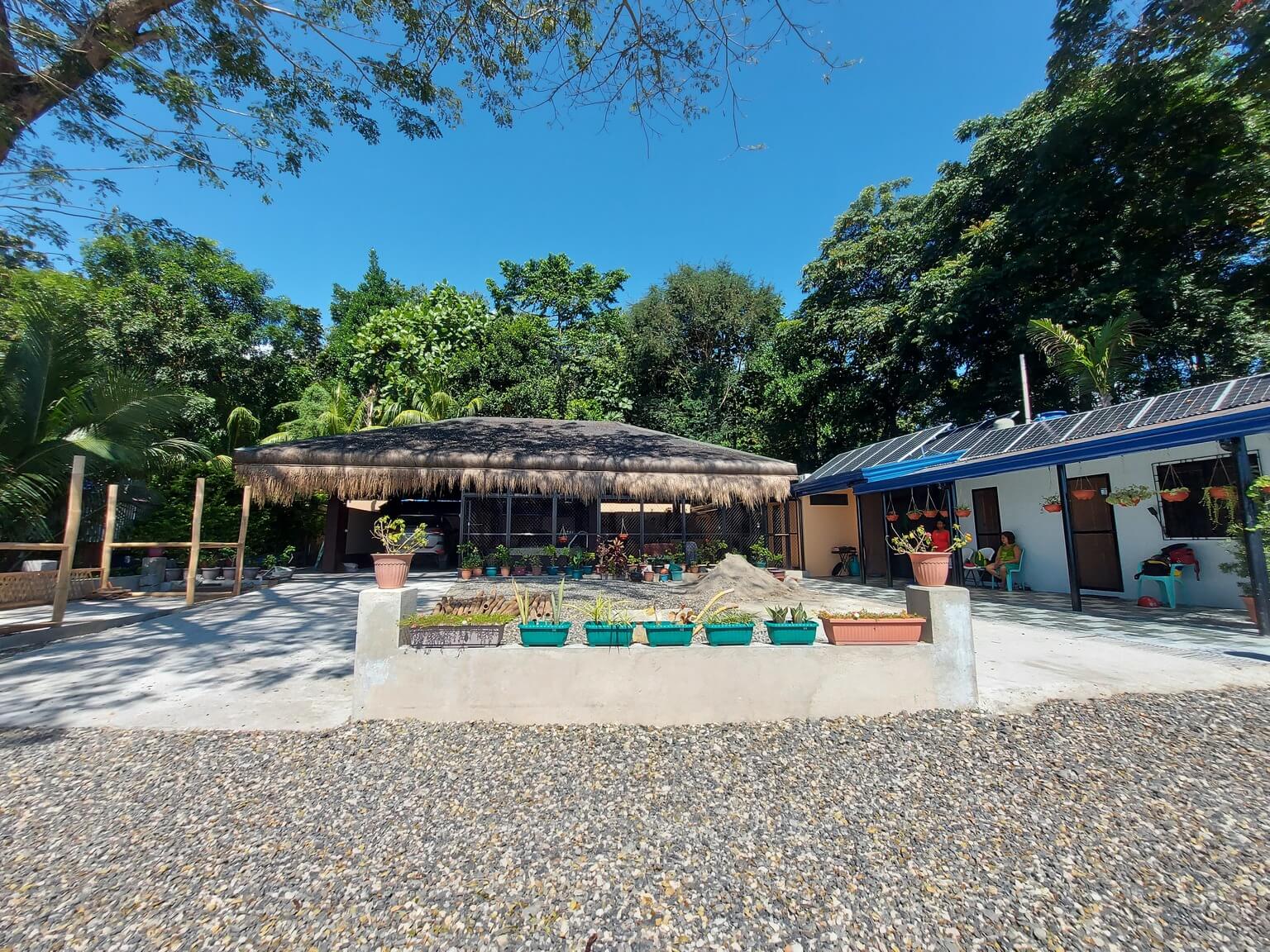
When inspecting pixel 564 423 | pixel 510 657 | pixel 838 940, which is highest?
pixel 564 423

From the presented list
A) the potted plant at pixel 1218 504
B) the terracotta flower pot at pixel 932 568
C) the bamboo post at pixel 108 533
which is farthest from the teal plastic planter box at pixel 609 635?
the bamboo post at pixel 108 533

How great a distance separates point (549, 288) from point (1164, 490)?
22540 mm

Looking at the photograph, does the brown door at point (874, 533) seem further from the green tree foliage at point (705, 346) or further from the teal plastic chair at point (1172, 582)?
the green tree foliage at point (705, 346)

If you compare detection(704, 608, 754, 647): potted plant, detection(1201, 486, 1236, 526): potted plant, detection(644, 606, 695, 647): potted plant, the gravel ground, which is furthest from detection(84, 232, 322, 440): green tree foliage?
detection(1201, 486, 1236, 526): potted plant

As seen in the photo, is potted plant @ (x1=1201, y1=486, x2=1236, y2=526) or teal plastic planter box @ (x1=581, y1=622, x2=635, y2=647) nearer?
teal plastic planter box @ (x1=581, y1=622, x2=635, y2=647)

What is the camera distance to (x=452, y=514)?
16.3 metres

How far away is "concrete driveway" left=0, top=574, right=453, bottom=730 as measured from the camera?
381 cm

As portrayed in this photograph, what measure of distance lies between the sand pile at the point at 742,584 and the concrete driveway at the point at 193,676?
17.6 ft

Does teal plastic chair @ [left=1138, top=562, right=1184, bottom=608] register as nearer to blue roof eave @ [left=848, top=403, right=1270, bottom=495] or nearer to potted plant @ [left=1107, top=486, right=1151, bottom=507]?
potted plant @ [left=1107, top=486, right=1151, bottom=507]

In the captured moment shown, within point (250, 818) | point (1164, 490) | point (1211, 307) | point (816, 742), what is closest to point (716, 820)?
point (816, 742)

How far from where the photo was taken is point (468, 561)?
1193cm

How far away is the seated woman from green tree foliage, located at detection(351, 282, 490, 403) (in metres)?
19.1

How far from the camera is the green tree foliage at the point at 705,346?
20891mm

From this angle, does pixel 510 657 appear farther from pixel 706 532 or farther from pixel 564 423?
pixel 564 423
